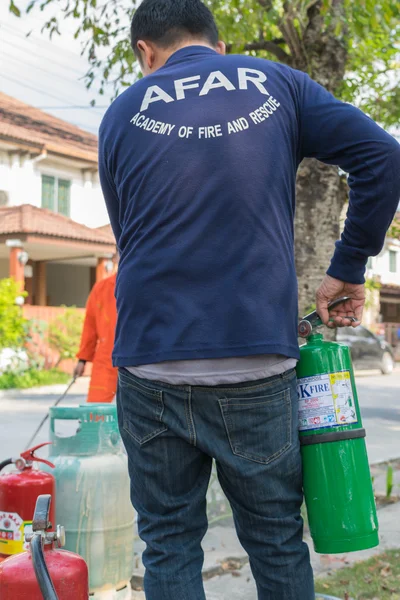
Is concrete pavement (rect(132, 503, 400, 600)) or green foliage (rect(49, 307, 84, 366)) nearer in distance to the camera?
concrete pavement (rect(132, 503, 400, 600))

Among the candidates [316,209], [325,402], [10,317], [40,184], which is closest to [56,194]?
[40,184]

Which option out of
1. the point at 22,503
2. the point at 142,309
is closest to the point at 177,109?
the point at 142,309

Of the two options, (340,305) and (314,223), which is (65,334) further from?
(340,305)

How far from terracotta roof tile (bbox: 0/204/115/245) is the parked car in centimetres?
761

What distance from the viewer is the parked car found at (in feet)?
75.8

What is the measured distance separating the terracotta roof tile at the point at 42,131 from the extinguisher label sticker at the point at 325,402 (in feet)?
74.4

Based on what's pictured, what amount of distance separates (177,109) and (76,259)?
2525 cm

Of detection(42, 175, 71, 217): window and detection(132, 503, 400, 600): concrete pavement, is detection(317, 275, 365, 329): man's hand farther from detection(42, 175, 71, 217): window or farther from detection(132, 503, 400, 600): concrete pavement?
detection(42, 175, 71, 217): window

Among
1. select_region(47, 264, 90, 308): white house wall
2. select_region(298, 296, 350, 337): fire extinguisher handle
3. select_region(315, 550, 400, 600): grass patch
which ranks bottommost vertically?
select_region(315, 550, 400, 600): grass patch

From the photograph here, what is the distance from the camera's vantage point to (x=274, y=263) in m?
2.07

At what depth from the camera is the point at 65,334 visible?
20109mm

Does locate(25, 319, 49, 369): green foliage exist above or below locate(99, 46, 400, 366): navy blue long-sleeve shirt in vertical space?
below

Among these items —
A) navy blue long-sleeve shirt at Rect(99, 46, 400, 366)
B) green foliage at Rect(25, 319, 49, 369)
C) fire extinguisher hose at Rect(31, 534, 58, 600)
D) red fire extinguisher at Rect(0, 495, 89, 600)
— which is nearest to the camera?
fire extinguisher hose at Rect(31, 534, 58, 600)

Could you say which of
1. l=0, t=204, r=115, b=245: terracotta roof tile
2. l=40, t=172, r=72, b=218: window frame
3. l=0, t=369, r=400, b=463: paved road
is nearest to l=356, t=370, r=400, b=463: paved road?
l=0, t=369, r=400, b=463: paved road
